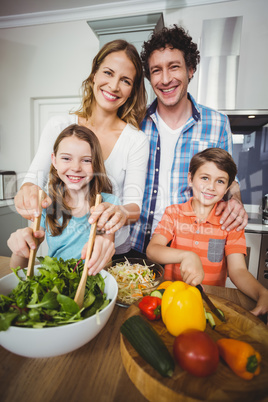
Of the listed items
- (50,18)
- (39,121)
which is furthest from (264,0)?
(39,121)

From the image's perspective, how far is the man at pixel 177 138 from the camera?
0.85m

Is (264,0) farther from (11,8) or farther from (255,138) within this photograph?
(11,8)

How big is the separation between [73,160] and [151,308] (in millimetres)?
591

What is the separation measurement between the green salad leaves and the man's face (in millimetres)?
699

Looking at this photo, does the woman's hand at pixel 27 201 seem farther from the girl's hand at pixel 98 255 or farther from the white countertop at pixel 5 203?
the white countertop at pixel 5 203

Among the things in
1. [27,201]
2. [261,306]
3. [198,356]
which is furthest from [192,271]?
[27,201]

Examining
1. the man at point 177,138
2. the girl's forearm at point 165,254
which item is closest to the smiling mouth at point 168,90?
the man at point 177,138

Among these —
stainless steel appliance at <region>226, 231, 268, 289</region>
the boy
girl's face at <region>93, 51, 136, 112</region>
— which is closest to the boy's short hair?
the boy

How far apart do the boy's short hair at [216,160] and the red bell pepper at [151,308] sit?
1.88 feet

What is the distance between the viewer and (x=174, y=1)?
1.31 metres

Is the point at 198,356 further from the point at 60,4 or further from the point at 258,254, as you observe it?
the point at 60,4

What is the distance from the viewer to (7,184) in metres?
1.50

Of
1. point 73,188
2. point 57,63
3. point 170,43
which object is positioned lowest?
point 73,188

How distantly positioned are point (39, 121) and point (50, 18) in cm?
62
